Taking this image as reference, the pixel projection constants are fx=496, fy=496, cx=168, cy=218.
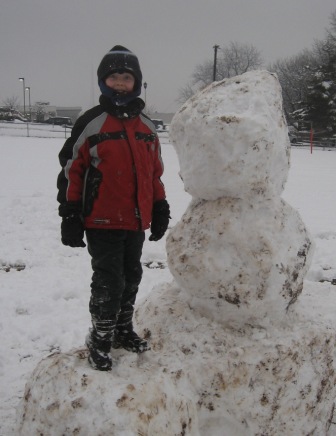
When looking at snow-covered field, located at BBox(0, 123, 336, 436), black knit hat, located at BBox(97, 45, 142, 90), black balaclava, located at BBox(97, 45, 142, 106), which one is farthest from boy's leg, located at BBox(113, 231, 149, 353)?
snow-covered field, located at BBox(0, 123, 336, 436)

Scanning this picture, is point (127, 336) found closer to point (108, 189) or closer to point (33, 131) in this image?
point (108, 189)

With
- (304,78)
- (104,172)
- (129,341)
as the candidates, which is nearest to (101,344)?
(129,341)

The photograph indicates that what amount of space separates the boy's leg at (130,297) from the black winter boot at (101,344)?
18 cm

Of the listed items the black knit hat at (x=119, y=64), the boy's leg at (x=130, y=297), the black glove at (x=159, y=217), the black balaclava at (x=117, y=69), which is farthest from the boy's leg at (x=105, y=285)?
the black knit hat at (x=119, y=64)

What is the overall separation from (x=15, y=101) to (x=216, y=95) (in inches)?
3335

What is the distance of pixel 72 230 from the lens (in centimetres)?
254

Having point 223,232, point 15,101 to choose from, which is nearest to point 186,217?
point 223,232

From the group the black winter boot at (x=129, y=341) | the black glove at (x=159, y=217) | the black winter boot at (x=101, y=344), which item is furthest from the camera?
the black glove at (x=159, y=217)

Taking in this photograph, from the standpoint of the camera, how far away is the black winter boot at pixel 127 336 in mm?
2693

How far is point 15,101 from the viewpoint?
3209 inches

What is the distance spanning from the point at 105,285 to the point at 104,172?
58cm

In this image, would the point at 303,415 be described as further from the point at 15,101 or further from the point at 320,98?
the point at 15,101

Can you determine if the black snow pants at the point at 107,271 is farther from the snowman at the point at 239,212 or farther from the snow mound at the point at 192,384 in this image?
the snowman at the point at 239,212

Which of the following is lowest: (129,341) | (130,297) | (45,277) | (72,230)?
A: (45,277)
